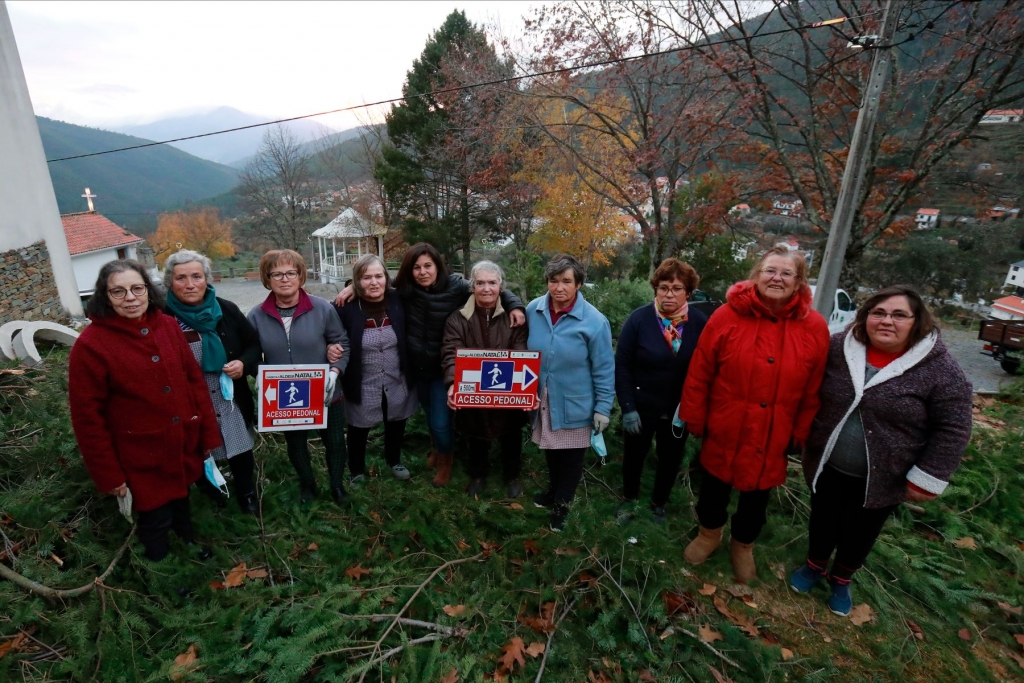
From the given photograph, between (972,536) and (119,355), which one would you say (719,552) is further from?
(119,355)

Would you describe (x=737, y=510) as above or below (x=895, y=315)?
below

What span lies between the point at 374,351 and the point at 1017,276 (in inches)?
1223

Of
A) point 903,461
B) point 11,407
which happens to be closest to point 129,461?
point 11,407

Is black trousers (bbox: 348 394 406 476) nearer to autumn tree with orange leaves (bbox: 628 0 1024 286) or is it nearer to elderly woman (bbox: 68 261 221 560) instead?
elderly woman (bbox: 68 261 221 560)

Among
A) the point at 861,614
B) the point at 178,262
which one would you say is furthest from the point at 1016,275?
the point at 178,262

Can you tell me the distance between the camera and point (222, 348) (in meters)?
3.04

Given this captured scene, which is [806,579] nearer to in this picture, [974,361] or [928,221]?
[974,361]

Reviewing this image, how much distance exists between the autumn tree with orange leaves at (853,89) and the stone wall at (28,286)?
16.2m

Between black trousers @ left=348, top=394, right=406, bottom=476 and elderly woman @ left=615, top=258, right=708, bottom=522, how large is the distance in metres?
1.99

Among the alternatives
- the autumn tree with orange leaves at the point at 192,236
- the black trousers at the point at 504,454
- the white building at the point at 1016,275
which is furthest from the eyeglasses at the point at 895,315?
the autumn tree with orange leaves at the point at 192,236

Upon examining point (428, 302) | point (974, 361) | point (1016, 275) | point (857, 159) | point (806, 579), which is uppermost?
point (857, 159)

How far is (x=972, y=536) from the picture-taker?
3.85 meters

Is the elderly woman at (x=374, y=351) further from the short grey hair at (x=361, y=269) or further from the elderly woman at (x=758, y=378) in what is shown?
the elderly woman at (x=758, y=378)

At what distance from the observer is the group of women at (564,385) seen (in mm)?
2465
